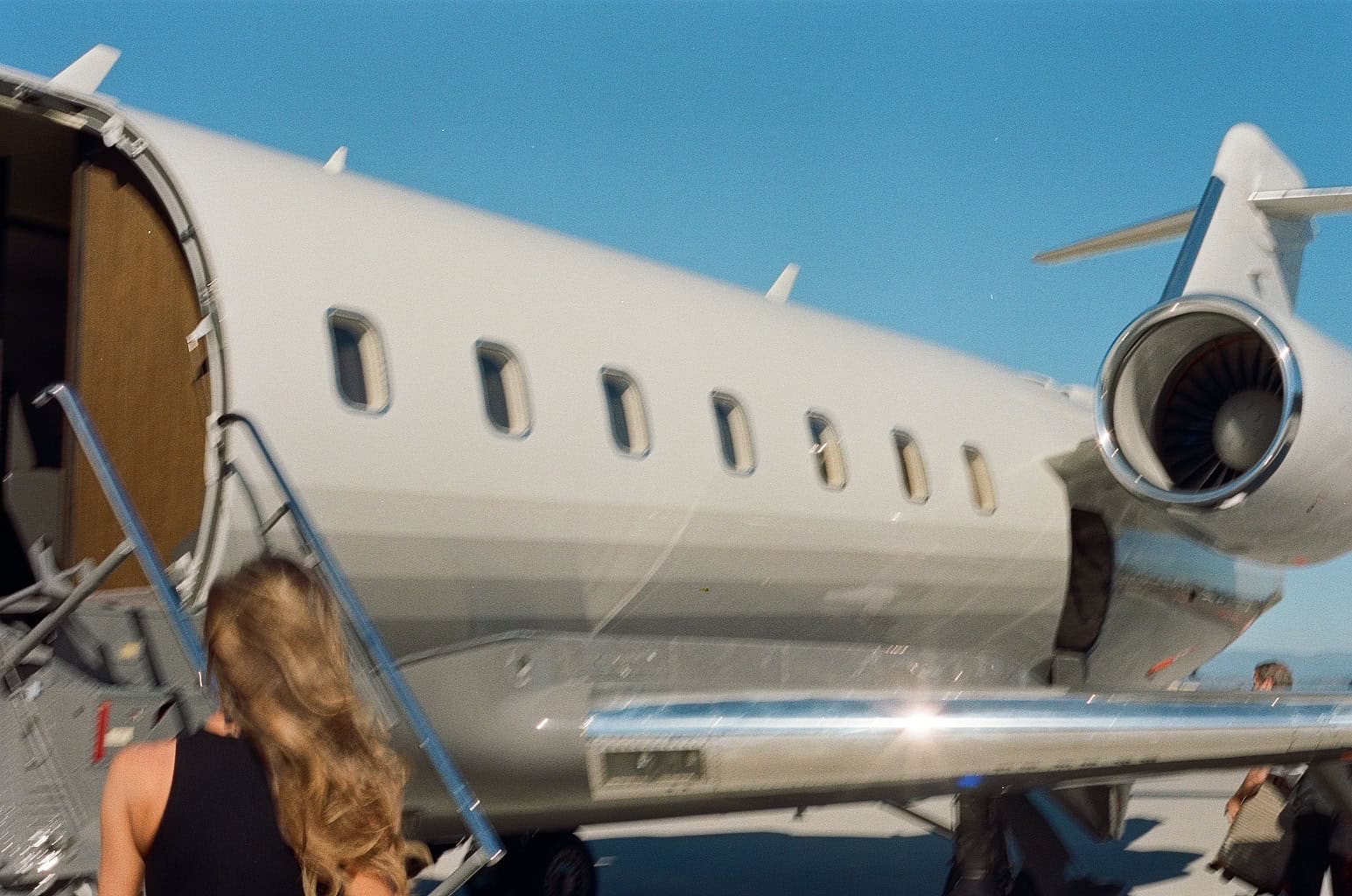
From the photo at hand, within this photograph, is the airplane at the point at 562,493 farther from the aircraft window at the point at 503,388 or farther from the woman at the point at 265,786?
the woman at the point at 265,786

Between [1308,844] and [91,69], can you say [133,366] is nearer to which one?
[91,69]

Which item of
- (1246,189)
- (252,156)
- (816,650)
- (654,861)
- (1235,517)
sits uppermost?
(1246,189)

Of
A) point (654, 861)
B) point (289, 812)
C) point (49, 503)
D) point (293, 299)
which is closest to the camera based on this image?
point (289, 812)

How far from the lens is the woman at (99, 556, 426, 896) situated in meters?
2.15

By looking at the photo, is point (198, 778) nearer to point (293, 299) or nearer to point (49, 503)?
point (293, 299)

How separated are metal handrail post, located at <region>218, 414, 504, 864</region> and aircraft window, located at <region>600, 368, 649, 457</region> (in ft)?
7.07

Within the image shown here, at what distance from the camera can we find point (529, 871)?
858cm

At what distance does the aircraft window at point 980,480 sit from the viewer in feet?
28.6

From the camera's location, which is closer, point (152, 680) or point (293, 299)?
point (152, 680)

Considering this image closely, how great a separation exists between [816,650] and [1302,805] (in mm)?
3292

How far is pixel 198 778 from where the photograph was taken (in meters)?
2.17

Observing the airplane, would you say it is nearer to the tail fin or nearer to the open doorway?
the open doorway

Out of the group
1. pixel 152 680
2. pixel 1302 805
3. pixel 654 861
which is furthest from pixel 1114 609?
pixel 152 680

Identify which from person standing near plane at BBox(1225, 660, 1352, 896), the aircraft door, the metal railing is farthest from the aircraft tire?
the metal railing
